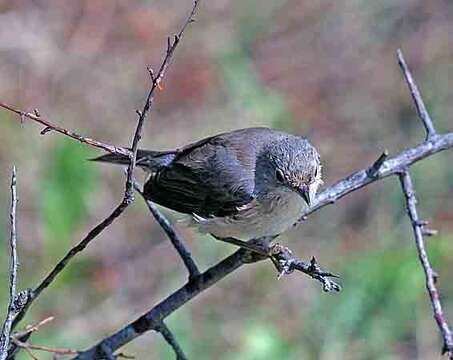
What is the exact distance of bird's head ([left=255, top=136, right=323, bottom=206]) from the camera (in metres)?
3.24

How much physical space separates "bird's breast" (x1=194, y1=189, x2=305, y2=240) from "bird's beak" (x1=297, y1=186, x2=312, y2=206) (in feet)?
0.14

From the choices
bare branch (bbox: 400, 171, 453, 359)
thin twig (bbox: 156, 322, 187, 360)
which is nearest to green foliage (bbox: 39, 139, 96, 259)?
thin twig (bbox: 156, 322, 187, 360)

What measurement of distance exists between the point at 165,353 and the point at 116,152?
108 inches

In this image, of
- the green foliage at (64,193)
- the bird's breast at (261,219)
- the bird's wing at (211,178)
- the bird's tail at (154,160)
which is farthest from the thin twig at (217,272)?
the green foliage at (64,193)

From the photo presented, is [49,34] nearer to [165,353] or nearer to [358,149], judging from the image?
[358,149]

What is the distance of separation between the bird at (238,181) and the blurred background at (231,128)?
1418mm

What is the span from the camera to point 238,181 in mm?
3404

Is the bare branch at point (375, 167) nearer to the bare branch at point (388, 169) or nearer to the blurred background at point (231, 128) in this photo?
the bare branch at point (388, 169)

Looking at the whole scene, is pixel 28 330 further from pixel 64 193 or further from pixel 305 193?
pixel 64 193

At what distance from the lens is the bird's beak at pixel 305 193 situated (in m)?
2.99

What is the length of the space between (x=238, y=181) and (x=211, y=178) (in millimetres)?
114

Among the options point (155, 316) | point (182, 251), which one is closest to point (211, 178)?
point (182, 251)

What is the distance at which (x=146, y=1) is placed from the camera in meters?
7.16

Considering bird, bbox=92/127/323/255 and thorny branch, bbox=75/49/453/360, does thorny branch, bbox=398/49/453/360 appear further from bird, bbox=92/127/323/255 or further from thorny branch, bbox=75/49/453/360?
A: bird, bbox=92/127/323/255
